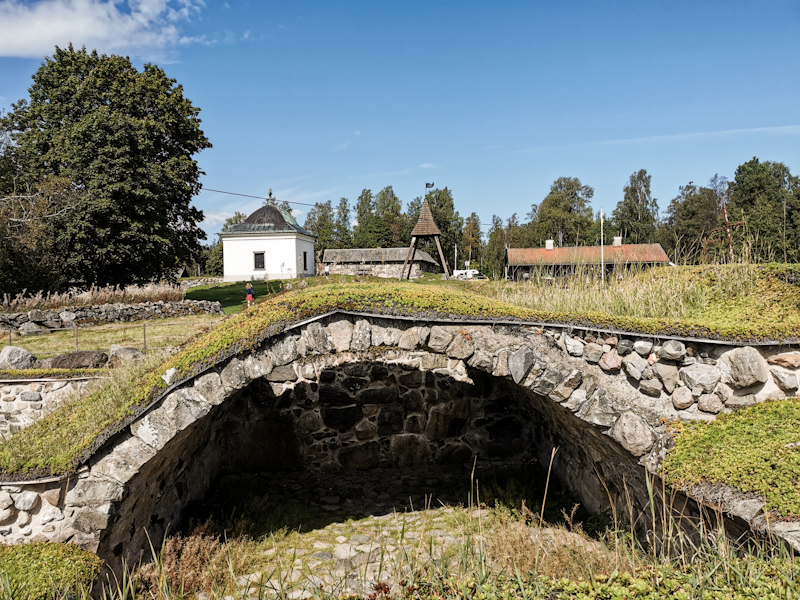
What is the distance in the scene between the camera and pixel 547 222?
43062mm

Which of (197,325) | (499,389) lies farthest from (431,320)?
(197,325)

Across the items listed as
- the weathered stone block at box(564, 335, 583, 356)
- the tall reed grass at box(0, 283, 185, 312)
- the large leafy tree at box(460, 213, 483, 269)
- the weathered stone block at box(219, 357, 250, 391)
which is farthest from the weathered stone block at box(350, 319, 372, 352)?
the large leafy tree at box(460, 213, 483, 269)

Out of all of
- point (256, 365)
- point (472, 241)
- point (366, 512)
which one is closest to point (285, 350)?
point (256, 365)

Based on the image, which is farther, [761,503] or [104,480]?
[104,480]

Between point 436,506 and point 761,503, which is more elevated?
point 761,503

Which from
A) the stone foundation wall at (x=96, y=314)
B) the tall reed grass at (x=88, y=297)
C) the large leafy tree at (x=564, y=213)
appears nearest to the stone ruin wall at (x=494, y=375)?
the stone foundation wall at (x=96, y=314)

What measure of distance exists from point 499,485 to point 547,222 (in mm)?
39079

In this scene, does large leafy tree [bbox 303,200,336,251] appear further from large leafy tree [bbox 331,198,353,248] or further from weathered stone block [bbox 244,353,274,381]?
weathered stone block [bbox 244,353,274,381]

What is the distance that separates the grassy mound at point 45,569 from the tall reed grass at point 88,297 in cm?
1235

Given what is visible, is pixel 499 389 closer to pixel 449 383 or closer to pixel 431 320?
pixel 449 383

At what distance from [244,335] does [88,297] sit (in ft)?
44.2

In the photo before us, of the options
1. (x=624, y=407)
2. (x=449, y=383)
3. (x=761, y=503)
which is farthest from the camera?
(x=449, y=383)

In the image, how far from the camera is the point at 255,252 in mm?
29281

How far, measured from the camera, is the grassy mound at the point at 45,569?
3666 mm
